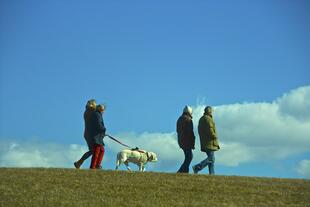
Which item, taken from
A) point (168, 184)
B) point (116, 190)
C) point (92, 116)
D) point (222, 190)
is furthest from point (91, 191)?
point (92, 116)

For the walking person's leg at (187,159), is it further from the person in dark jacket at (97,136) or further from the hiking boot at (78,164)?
the hiking boot at (78,164)

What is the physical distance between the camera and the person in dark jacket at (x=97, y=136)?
22.0m

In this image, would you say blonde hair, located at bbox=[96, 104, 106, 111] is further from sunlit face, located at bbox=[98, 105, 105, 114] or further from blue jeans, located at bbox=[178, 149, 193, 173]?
blue jeans, located at bbox=[178, 149, 193, 173]

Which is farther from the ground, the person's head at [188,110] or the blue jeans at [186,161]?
the person's head at [188,110]

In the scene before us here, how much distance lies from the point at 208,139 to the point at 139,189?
539 cm

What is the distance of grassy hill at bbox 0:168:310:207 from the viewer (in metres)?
16.2

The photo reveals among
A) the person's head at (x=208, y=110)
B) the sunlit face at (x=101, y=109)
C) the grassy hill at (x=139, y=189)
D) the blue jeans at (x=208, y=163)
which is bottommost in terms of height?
the grassy hill at (x=139, y=189)

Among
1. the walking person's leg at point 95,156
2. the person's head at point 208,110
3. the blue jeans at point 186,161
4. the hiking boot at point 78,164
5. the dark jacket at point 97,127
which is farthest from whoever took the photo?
the person's head at point 208,110

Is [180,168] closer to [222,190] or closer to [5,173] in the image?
[222,190]

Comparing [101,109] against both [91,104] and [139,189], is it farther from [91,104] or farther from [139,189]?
[139,189]

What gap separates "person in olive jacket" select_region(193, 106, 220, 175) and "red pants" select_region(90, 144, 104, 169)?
10.8ft

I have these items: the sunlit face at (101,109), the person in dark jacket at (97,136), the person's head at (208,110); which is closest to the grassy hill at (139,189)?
the person in dark jacket at (97,136)

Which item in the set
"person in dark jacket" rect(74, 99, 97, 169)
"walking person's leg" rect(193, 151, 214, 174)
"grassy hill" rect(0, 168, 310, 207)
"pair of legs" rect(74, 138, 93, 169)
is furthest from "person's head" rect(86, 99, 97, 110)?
"walking person's leg" rect(193, 151, 214, 174)

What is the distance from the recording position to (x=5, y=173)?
19672 millimetres
